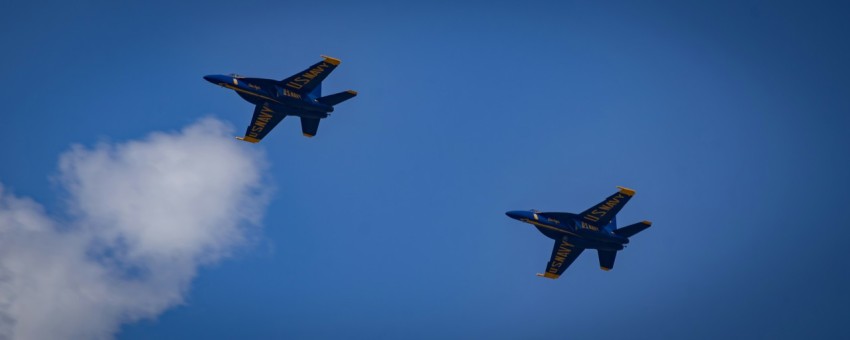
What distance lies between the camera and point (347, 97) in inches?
5231

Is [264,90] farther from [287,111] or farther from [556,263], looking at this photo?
[556,263]

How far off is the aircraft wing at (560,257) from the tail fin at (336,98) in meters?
30.6

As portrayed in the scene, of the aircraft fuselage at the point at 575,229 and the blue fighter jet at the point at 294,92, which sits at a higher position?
the blue fighter jet at the point at 294,92

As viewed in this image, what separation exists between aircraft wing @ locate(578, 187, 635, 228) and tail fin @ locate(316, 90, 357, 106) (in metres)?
29.7

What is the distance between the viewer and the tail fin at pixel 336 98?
132375 mm

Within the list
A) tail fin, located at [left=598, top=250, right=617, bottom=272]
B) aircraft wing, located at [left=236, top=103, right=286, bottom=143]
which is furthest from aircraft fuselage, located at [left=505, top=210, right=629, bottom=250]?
aircraft wing, located at [left=236, top=103, right=286, bottom=143]

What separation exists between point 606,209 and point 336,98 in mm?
33257

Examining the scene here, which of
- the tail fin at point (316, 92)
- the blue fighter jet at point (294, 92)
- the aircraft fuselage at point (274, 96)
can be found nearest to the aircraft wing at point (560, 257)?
the blue fighter jet at point (294, 92)

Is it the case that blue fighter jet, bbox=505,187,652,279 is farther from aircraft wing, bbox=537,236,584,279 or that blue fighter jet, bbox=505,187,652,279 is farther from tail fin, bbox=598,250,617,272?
tail fin, bbox=598,250,617,272

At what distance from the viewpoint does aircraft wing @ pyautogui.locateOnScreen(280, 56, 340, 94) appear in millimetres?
131250

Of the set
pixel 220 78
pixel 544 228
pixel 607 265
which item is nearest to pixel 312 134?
pixel 220 78

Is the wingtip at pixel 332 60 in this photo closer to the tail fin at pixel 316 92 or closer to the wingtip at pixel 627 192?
the tail fin at pixel 316 92

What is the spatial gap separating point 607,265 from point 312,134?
3857 cm

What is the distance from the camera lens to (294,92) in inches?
5320
